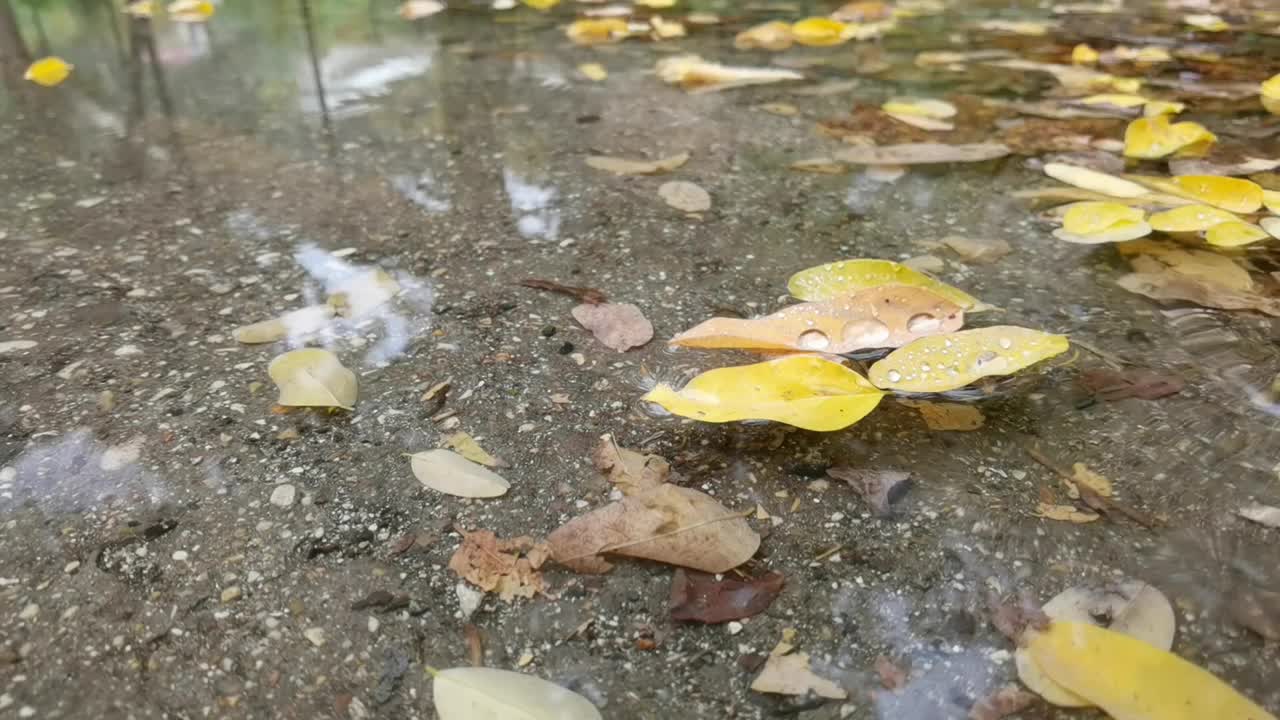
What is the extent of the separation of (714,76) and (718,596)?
167 cm

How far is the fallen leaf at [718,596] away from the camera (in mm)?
673

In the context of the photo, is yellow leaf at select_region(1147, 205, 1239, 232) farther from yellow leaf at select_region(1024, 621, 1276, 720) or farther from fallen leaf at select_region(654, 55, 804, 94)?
fallen leaf at select_region(654, 55, 804, 94)

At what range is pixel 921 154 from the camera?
5.12 ft

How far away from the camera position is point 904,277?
1.05m

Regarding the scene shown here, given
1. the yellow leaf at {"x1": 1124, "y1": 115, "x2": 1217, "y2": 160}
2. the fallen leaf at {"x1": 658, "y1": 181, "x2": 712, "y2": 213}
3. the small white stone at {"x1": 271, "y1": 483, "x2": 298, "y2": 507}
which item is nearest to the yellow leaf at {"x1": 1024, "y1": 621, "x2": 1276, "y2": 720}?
the small white stone at {"x1": 271, "y1": 483, "x2": 298, "y2": 507}

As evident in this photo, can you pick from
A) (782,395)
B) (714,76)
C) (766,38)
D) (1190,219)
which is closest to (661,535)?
(782,395)

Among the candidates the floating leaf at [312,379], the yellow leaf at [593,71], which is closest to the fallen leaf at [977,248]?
the floating leaf at [312,379]

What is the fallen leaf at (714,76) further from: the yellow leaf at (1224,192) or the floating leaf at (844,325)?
the floating leaf at (844,325)

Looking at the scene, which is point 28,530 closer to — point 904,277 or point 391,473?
point 391,473

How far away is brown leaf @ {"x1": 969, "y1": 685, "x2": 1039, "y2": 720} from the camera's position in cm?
59

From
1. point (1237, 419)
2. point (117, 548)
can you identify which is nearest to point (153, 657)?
point (117, 548)

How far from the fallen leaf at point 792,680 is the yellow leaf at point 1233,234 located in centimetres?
93

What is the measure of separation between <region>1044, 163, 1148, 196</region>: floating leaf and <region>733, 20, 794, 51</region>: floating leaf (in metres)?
1.22

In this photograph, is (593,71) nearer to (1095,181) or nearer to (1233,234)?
(1095,181)
